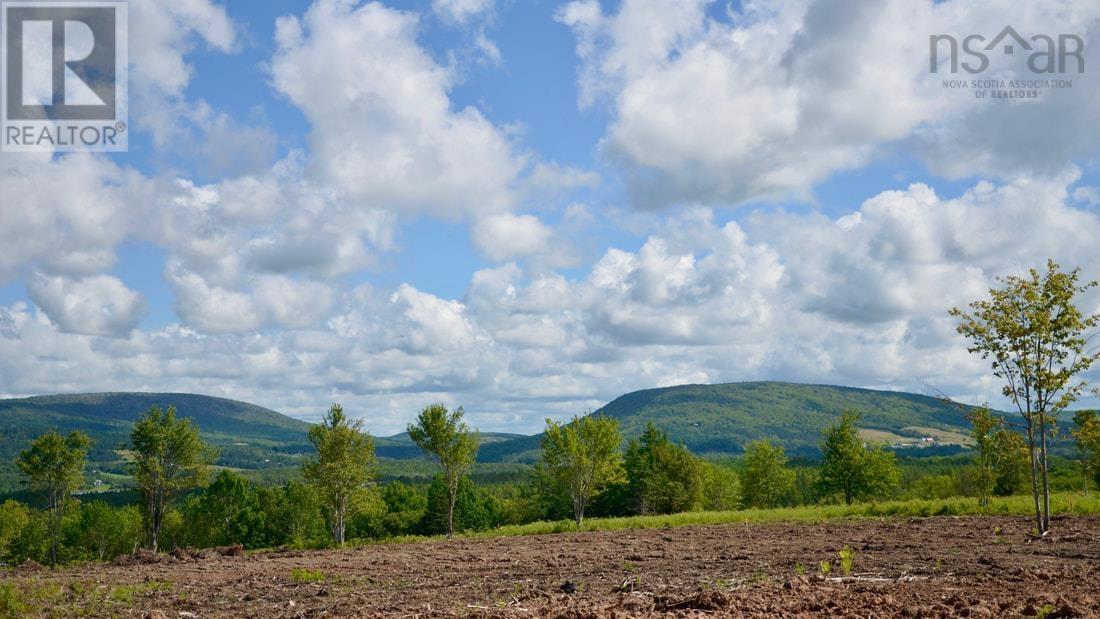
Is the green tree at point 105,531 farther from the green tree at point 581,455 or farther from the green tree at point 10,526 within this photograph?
the green tree at point 581,455

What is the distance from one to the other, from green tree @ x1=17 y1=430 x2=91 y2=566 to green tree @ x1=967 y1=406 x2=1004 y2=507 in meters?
61.6

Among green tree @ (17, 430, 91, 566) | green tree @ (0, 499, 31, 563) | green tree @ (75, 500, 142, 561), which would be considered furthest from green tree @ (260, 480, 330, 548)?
green tree @ (17, 430, 91, 566)

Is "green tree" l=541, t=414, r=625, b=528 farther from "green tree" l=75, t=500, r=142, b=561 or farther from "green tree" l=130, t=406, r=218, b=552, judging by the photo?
"green tree" l=75, t=500, r=142, b=561

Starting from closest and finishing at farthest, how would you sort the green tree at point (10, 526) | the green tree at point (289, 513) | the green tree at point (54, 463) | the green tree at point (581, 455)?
the green tree at point (581, 455)
the green tree at point (54, 463)
the green tree at point (10, 526)
the green tree at point (289, 513)

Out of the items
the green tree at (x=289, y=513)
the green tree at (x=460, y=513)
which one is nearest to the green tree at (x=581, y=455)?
the green tree at (x=460, y=513)

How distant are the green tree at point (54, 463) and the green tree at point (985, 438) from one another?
61.6 meters

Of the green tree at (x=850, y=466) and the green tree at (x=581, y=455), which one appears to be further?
the green tree at (x=850, y=466)

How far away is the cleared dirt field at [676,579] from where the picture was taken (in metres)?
13.0

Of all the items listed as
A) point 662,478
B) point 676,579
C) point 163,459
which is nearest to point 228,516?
point 163,459

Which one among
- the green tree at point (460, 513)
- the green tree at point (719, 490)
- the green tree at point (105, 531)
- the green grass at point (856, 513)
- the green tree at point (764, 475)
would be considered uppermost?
the green grass at point (856, 513)

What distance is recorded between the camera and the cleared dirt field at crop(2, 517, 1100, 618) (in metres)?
13.0

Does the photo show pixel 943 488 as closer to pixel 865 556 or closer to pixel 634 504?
pixel 634 504

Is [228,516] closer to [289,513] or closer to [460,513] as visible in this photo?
[289,513]

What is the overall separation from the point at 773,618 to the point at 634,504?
226 feet
